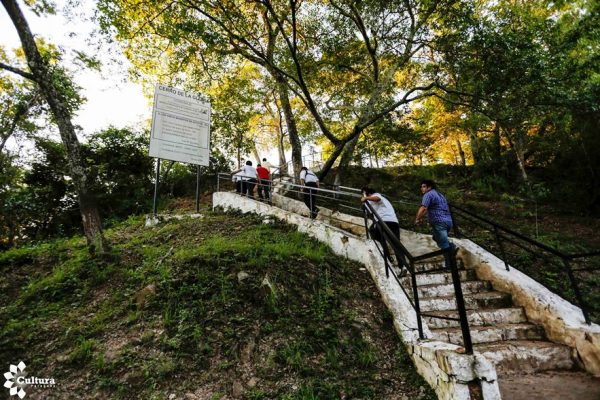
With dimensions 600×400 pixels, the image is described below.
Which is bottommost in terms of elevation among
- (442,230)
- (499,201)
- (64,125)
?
(442,230)

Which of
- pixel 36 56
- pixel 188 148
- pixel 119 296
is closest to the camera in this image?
pixel 119 296

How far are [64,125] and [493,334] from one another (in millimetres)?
8365

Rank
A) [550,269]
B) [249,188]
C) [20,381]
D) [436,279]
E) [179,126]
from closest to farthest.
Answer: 1. [20,381]
2. [436,279]
3. [550,269]
4. [179,126]
5. [249,188]

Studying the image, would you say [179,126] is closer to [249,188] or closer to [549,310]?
[249,188]

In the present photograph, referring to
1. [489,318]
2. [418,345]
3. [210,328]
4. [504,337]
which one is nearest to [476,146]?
Result: [489,318]

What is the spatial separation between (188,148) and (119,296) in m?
6.42

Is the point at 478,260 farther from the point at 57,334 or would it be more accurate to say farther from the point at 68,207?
the point at 68,207

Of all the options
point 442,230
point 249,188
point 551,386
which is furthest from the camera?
point 249,188

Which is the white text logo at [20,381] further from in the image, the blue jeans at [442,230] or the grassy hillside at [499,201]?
the grassy hillside at [499,201]

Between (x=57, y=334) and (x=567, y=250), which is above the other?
(x=567, y=250)

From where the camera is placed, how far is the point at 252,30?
9.20 m

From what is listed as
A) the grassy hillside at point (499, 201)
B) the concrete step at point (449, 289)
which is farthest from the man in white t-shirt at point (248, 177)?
the concrete step at point (449, 289)

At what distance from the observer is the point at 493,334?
13.0 feet

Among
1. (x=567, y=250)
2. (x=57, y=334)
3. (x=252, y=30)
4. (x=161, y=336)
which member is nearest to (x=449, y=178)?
(x=567, y=250)
